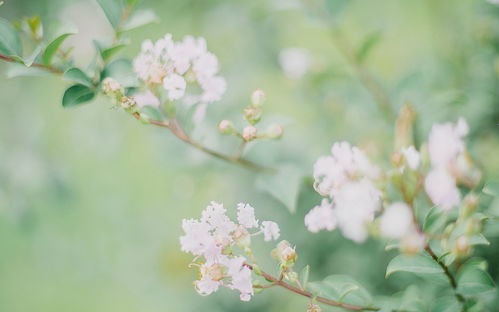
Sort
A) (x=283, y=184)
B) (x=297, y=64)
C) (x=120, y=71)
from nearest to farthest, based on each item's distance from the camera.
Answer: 1. (x=120, y=71)
2. (x=283, y=184)
3. (x=297, y=64)

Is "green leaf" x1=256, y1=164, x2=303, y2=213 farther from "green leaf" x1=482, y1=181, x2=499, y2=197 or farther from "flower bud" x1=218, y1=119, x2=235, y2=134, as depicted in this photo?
"green leaf" x1=482, y1=181, x2=499, y2=197

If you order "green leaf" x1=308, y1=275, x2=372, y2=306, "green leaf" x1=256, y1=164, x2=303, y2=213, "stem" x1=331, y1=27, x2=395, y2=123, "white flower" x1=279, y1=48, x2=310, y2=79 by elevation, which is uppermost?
"white flower" x1=279, y1=48, x2=310, y2=79

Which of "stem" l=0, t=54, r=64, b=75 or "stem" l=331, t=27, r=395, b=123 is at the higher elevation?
"stem" l=331, t=27, r=395, b=123

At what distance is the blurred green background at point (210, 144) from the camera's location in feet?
4.86

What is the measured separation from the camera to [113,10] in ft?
3.19

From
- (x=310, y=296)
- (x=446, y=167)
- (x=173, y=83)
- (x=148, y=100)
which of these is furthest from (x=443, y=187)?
(x=148, y=100)

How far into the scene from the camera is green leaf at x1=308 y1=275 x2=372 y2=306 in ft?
2.72

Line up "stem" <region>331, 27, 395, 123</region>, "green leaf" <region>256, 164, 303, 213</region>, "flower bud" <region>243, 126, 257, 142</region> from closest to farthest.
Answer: "flower bud" <region>243, 126, 257, 142</region> < "green leaf" <region>256, 164, 303, 213</region> < "stem" <region>331, 27, 395, 123</region>

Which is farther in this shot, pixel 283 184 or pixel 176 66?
pixel 283 184

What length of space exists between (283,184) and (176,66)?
0.39 m

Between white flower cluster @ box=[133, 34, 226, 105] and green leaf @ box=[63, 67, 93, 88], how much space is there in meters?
0.10

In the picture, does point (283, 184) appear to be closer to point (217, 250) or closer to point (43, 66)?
point (217, 250)

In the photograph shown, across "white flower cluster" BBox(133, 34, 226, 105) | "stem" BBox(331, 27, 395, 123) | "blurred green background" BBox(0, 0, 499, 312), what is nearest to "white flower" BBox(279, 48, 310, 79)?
"blurred green background" BBox(0, 0, 499, 312)

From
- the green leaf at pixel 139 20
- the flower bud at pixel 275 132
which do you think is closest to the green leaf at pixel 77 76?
the green leaf at pixel 139 20
